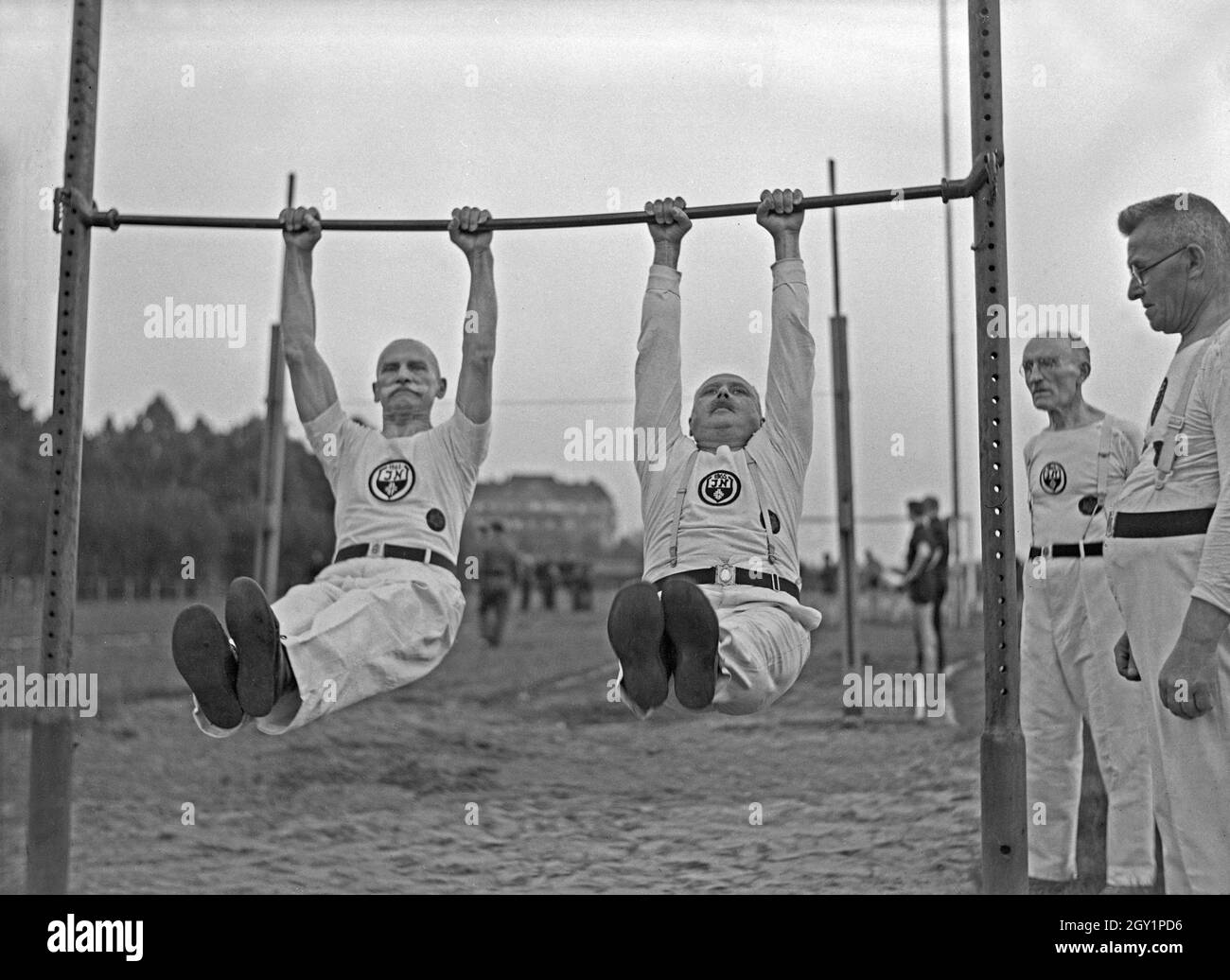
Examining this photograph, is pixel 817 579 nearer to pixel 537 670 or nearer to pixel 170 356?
pixel 537 670

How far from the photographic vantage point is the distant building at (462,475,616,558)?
614 centimetres

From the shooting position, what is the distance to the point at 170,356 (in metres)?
4.46

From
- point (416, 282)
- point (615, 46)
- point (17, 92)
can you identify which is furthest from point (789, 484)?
point (17, 92)

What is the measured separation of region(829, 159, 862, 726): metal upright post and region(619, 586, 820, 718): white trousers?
83.8 inches

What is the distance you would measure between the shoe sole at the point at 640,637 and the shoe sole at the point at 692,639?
31 millimetres

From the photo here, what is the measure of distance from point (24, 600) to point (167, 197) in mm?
1357

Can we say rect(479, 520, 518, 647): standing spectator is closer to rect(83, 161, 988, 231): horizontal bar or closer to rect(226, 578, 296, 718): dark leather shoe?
rect(83, 161, 988, 231): horizontal bar

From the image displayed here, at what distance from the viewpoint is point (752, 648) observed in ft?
8.88

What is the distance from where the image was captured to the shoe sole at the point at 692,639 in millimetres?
2531
